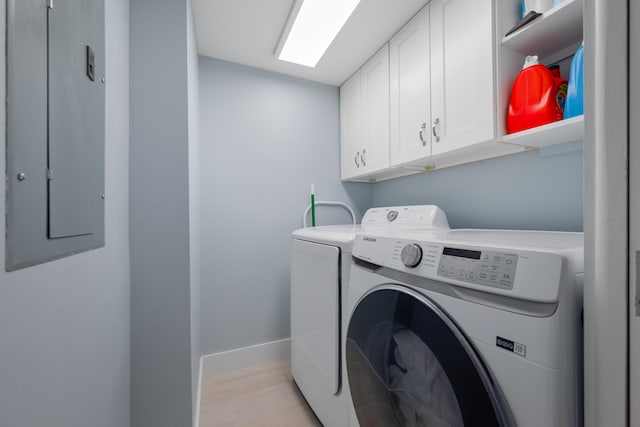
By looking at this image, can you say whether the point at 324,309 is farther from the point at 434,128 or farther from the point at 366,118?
the point at 366,118

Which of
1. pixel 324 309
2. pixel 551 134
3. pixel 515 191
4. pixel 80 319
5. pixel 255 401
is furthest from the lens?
pixel 255 401

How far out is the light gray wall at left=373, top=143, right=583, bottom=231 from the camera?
1.14m

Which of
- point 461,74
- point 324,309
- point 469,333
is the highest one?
point 461,74

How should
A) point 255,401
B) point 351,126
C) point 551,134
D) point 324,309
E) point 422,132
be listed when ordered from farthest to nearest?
point 351,126 → point 255,401 → point 422,132 → point 324,309 → point 551,134

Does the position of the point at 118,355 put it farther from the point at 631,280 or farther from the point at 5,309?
the point at 631,280

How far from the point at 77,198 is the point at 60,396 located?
0.42 m

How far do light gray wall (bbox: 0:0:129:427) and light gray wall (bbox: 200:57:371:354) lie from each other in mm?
929

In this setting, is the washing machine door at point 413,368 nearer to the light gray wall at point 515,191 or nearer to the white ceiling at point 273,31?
the light gray wall at point 515,191

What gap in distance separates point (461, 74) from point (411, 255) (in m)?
1.03

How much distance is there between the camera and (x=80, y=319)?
0.61 m

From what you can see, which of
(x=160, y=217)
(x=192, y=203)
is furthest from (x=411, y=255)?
(x=192, y=203)

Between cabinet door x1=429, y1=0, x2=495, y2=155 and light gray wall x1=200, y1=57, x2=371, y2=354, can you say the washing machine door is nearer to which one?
cabinet door x1=429, y1=0, x2=495, y2=155

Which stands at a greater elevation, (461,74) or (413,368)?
(461,74)

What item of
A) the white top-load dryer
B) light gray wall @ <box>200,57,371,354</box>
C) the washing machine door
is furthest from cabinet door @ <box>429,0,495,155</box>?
light gray wall @ <box>200,57,371,354</box>
